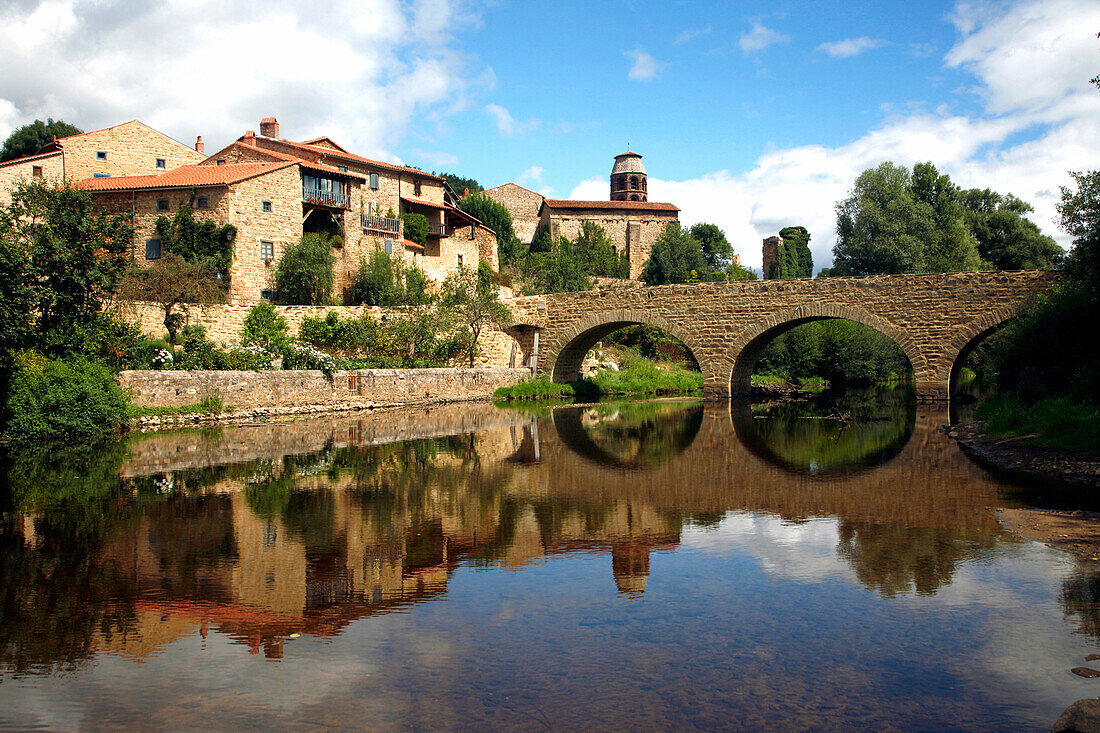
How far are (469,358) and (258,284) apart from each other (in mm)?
9910

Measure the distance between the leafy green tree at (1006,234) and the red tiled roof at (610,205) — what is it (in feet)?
94.4

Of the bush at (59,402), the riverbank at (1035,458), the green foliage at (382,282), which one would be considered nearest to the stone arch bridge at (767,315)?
the green foliage at (382,282)

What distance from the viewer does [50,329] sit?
57.6ft

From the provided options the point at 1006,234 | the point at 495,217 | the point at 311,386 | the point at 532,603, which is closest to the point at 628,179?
the point at 495,217

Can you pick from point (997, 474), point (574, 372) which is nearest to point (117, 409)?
point (997, 474)

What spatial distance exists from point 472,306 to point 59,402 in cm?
1681

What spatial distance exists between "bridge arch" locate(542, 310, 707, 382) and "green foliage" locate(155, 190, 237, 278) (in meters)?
13.9

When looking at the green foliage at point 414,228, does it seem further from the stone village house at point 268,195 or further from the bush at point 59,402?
the bush at point 59,402

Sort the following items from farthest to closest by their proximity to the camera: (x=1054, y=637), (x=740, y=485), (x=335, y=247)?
(x=335, y=247)
(x=740, y=485)
(x=1054, y=637)

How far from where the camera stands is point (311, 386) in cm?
2331

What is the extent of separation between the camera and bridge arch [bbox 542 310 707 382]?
30172 mm

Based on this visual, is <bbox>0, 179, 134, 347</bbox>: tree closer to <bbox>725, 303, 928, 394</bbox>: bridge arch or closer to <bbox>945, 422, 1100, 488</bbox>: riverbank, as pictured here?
<bbox>945, 422, 1100, 488</bbox>: riverbank

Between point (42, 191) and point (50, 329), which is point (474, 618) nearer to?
point (50, 329)

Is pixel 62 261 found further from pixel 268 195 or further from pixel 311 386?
pixel 268 195
